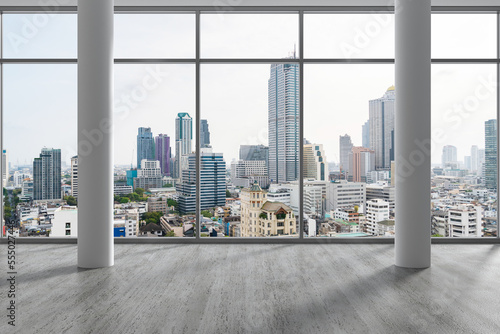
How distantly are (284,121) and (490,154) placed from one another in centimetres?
352

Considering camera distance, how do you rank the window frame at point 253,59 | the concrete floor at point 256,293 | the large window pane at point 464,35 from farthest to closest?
the large window pane at point 464,35
the window frame at point 253,59
the concrete floor at point 256,293

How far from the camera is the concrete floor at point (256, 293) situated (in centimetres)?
306

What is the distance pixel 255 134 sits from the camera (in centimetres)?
663

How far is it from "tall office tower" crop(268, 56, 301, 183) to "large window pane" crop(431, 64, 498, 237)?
2.33 metres

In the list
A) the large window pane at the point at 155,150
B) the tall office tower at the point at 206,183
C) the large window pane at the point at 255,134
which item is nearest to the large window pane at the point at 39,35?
the large window pane at the point at 155,150

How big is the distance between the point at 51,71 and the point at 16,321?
469 cm

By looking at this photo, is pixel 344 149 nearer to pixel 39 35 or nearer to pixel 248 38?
pixel 248 38

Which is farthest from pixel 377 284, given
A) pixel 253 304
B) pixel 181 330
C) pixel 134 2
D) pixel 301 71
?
pixel 134 2

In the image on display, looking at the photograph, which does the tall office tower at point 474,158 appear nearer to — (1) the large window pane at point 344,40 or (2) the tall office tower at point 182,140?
(1) the large window pane at point 344,40

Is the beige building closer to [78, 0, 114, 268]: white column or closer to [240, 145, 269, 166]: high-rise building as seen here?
[240, 145, 269, 166]: high-rise building

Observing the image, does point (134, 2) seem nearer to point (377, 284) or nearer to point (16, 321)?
point (16, 321)

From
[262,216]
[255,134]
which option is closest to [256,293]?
[262,216]

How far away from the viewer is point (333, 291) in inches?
152

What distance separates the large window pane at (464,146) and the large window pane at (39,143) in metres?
6.14
